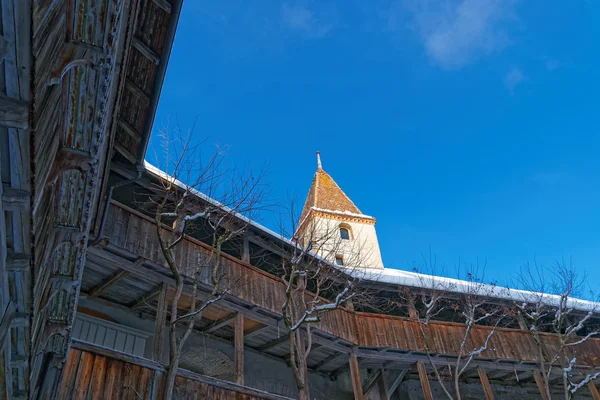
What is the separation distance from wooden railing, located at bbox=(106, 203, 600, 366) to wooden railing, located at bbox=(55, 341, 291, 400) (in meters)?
2.70

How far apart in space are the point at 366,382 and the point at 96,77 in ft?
58.2

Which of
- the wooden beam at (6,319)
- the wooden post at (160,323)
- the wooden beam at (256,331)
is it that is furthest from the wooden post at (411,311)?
the wooden beam at (6,319)

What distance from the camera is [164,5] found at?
7957 millimetres

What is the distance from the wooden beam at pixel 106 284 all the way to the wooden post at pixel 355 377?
8.30 meters

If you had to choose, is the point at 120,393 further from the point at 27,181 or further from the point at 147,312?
the point at 27,181

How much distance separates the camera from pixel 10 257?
107 inches

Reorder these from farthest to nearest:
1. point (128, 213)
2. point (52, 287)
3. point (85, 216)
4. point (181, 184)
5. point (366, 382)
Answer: point (366, 382), point (181, 184), point (128, 213), point (52, 287), point (85, 216)

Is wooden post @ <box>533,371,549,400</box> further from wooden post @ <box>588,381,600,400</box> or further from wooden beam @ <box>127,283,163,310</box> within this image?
wooden beam @ <box>127,283,163,310</box>

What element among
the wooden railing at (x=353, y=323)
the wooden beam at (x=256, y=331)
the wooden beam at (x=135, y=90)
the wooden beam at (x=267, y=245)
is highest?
the wooden beam at (x=267, y=245)

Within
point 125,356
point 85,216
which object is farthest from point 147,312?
point 85,216

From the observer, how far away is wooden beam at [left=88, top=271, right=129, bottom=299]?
434 inches

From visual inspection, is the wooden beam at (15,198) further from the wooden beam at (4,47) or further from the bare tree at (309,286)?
the bare tree at (309,286)

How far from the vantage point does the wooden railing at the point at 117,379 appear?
8016mm

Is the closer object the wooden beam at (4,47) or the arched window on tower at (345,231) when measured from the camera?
the wooden beam at (4,47)
